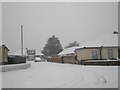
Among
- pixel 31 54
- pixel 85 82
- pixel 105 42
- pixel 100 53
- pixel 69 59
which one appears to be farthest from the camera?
pixel 31 54

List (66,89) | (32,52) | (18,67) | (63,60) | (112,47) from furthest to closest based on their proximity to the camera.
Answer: (32,52) → (63,60) → (112,47) → (18,67) → (66,89)

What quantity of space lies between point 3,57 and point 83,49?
50.4ft

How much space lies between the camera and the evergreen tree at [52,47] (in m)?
119

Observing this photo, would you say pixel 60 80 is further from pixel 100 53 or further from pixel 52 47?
pixel 52 47

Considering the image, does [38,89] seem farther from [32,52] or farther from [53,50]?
[32,52]

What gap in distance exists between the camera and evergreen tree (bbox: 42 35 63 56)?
118938 millimetres

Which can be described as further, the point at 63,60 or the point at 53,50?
the point at 53,50

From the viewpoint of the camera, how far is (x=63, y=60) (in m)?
57.4

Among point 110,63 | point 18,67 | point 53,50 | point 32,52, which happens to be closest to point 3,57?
point 18,67

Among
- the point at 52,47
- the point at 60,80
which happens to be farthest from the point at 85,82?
the point at 52,47

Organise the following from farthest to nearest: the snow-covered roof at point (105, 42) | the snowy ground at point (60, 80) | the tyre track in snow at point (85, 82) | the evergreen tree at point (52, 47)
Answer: the evergreen tree at point (52, 47) → the snow-covered roof at point (105, 42) → the snowy ground at point (60, 80) → the tyre track in snow at point (85, 82)

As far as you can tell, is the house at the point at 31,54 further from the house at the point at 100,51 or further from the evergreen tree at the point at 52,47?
the house at the point at 100,51

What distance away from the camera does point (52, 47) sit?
393 ft

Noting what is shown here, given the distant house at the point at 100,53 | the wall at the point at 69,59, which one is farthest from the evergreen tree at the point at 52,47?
the distant house at the point at 100,53
